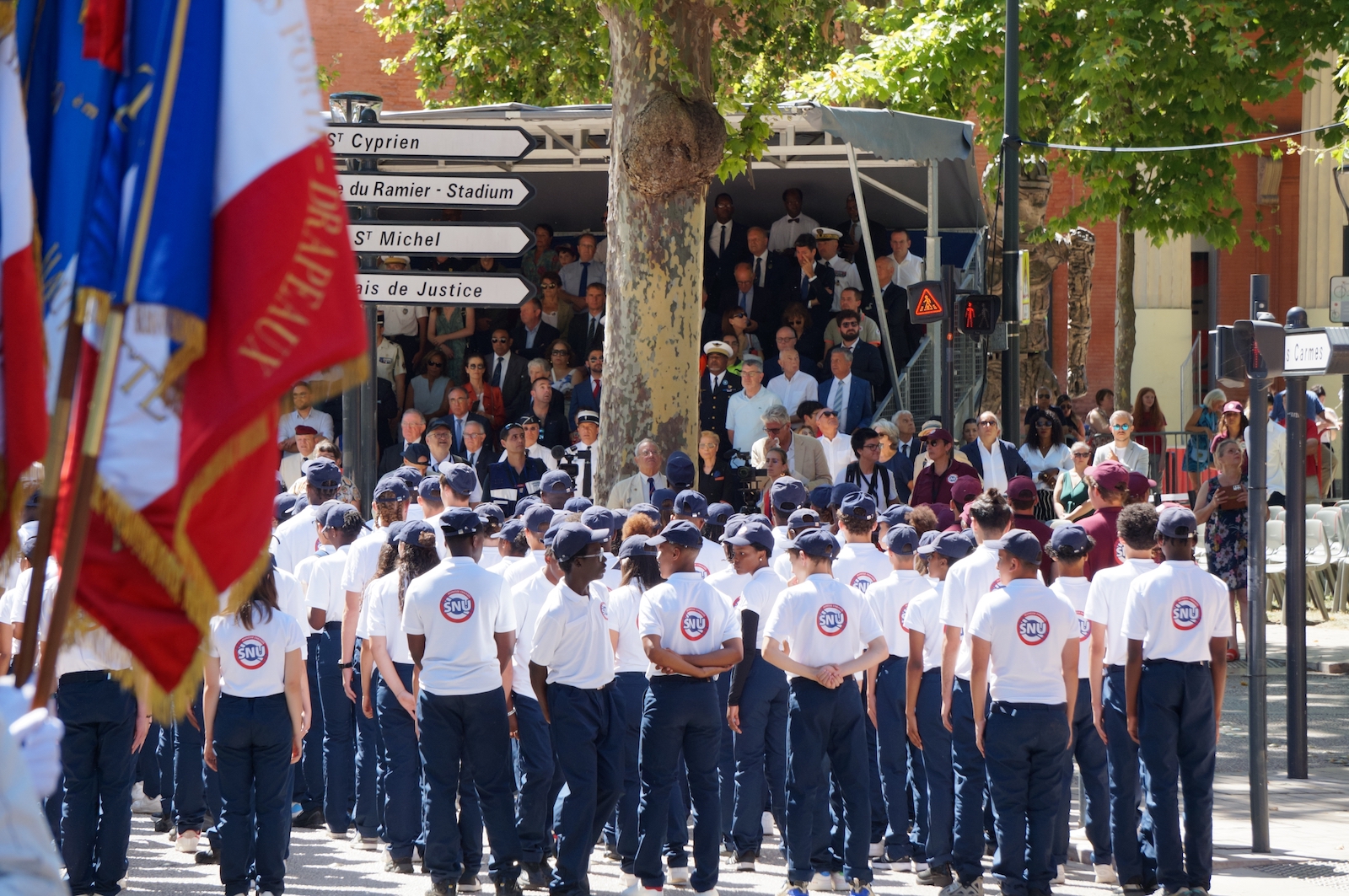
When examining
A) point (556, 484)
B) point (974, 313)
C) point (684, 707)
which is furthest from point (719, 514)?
point (974, 313)

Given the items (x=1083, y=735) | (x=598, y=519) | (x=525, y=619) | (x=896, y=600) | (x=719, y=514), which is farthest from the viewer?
(x=719, y=514)

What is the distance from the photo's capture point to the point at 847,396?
48.4 ft

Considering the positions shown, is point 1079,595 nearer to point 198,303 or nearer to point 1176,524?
point 1176,524

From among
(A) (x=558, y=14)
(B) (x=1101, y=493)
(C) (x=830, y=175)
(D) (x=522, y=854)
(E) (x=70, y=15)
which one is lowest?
(D) (x=522, y=854)

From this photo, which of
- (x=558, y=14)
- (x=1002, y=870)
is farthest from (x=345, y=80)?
→ (x=1002, y=870)

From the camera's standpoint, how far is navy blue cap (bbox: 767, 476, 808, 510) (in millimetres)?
9352

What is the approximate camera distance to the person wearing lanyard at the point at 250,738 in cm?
700

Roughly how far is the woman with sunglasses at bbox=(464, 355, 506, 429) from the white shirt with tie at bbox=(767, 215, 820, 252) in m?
3.72

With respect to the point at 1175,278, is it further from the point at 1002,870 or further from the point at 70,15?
the point at 70,15

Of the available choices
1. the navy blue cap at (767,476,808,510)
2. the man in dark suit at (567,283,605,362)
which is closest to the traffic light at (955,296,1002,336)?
the man in dark suit at (567,283,605,362)

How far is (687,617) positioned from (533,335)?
9487 millimetres

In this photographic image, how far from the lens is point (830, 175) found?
684 inches

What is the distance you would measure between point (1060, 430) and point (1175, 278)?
15120 mm

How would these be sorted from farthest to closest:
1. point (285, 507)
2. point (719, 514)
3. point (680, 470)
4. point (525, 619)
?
point (680, 470) < point (285, 507) < point (719, 514) < point (525, 619)
